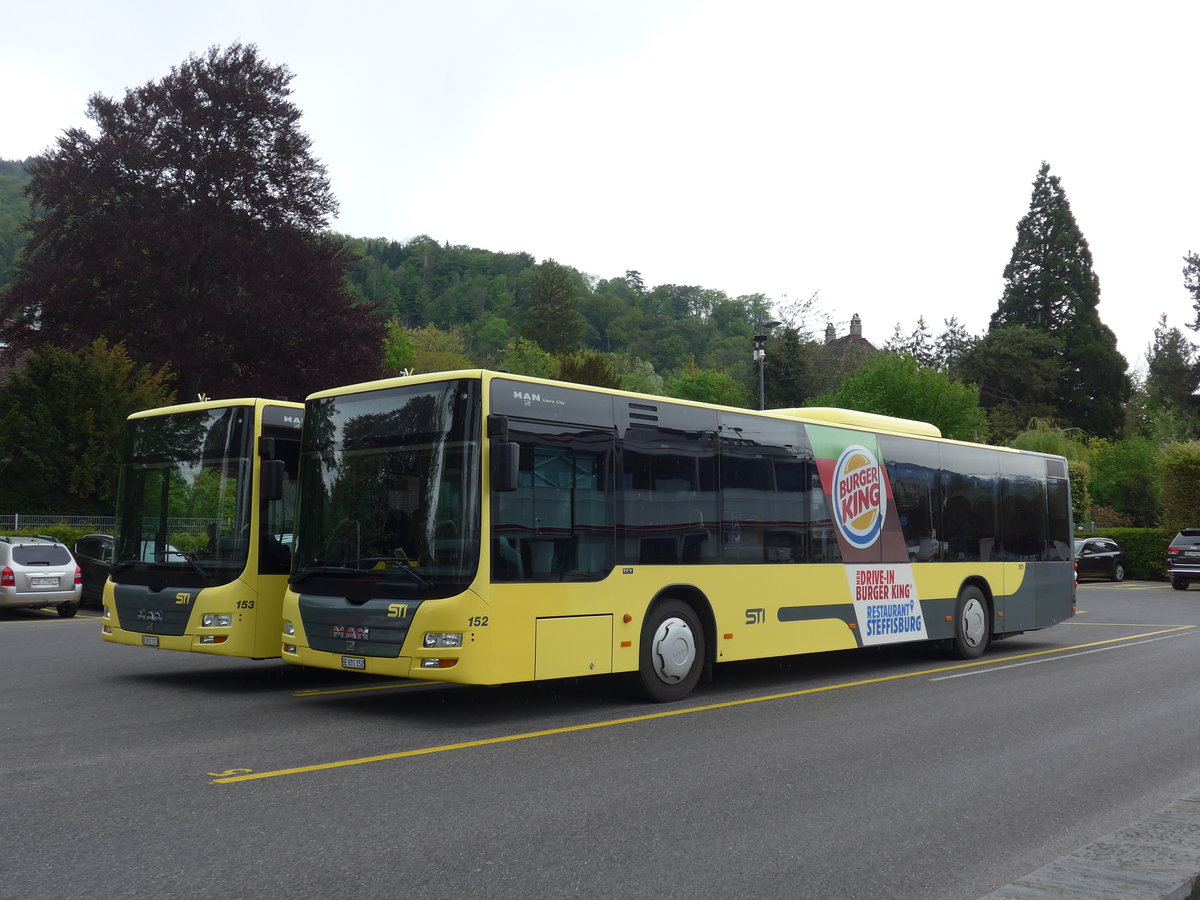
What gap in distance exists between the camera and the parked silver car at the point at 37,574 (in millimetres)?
20641

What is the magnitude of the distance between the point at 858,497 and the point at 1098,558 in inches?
1101

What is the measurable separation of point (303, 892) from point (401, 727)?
4473mm

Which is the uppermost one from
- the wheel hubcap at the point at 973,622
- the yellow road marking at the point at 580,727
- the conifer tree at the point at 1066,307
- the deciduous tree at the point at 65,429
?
the conifer tree at the point at 1066,307

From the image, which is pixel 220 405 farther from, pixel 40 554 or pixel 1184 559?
pixel 1184 559

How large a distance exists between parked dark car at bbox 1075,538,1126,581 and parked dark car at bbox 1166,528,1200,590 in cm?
311

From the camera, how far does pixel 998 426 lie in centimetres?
6688

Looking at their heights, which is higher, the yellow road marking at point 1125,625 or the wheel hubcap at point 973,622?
the wheel hubcap at point 973,622

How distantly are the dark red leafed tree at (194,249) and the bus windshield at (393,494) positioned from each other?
22.1 metres

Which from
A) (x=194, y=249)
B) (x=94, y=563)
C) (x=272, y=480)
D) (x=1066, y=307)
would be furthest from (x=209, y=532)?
(x=1066, y=307)

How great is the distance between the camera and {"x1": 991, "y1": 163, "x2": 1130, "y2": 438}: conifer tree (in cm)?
7531

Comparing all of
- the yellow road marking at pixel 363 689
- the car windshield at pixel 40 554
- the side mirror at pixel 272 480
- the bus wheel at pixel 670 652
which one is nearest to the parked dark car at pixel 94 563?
the car windshield at pixel 40 554

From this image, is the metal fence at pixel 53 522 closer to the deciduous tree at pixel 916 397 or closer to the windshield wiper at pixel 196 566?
the windshield wiper at pixel 196 566

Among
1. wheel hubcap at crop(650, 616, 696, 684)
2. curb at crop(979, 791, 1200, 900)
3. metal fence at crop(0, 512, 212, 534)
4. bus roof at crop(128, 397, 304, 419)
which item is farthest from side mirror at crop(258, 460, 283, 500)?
metal fence at crop(0, 512, 212, 534)

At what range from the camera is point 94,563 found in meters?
22.5
